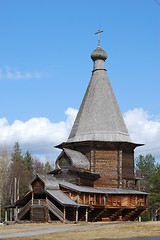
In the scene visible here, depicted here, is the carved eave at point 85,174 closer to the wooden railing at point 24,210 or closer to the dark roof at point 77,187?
the dark roof at point 77,187

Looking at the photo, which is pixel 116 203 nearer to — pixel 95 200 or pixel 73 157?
pixel 95 200

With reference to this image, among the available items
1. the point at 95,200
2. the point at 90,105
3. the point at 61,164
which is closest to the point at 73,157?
the point at 61,164

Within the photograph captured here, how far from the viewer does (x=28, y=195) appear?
109ft

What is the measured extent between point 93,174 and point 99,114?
626 centimetres

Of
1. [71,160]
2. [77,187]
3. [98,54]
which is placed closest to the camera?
[77,187]

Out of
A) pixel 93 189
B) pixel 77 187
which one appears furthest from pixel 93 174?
pixel 77 187

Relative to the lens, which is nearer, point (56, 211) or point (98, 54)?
point (56, 211)

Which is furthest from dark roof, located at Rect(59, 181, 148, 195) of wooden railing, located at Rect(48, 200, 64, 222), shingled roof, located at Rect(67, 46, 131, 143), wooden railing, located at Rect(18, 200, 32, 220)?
shingled roof, located at Rect(67, 46, 131, 143)

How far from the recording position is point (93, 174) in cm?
3600

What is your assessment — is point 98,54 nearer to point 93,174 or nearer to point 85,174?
point 93,174

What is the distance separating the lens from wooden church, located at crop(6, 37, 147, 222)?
32.0m

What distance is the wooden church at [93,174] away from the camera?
105 ft

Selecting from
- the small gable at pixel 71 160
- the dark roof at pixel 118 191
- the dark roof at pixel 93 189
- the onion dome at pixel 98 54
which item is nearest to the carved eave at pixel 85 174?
the small gable at pixel 71 160

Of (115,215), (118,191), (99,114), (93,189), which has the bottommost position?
(115,215)
